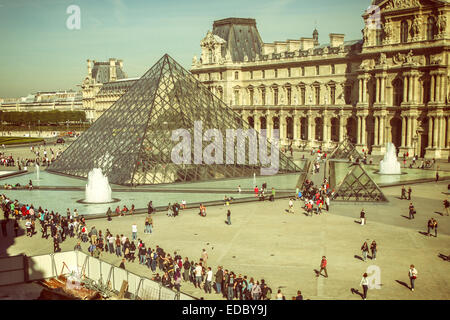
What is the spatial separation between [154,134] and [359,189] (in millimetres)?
14894

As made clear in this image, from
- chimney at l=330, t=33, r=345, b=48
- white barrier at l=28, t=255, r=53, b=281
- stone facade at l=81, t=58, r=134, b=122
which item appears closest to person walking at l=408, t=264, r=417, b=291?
white barrier at l=28, t=255, r=53, b=281

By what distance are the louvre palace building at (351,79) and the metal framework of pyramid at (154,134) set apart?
15389 millimetres

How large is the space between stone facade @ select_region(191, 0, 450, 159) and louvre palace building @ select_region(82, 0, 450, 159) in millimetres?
92

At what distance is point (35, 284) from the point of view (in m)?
16.2

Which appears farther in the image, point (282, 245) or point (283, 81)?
point (283, 81)

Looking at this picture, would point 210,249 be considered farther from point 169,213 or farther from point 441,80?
point 441,80

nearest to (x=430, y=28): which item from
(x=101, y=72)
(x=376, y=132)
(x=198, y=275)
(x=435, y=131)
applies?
(x=435, y=131)

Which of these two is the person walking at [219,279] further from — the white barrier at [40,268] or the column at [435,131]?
the column at [435,131]

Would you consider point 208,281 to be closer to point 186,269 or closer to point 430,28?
point 186,269

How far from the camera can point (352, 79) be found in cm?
5725

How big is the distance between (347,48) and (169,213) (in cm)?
3803

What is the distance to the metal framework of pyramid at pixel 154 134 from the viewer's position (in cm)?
3600
